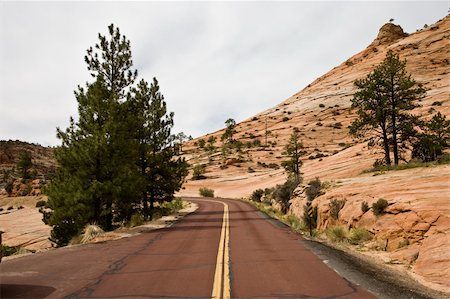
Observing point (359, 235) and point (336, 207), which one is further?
point (336, 207)

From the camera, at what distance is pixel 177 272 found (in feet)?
29.7

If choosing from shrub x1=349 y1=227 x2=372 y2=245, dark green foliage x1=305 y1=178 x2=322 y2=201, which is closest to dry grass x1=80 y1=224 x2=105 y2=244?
shrub x1=349 y1=227 x2=372 y2=245

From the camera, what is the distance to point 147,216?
91.6 ft

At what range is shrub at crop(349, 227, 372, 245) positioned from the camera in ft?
46.8

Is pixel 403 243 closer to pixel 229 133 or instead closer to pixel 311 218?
pixel 311 218

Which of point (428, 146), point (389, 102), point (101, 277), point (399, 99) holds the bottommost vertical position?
point (101, 277)

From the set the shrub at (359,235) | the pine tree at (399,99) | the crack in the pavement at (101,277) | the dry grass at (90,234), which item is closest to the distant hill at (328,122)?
the pine tree at (399,99)

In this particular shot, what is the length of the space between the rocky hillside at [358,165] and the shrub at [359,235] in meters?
0.25

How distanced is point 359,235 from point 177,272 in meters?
8.64

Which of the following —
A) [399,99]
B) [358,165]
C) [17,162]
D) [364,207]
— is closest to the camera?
[364,207]

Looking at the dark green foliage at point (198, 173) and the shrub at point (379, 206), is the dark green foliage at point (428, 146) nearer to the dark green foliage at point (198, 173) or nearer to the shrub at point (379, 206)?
the shrub at point (379, 206)

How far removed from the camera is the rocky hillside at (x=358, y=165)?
1180 cm

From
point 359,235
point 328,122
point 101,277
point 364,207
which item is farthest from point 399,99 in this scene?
point 328,122

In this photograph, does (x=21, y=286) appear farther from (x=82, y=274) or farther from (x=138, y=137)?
(x=138, y=137)
